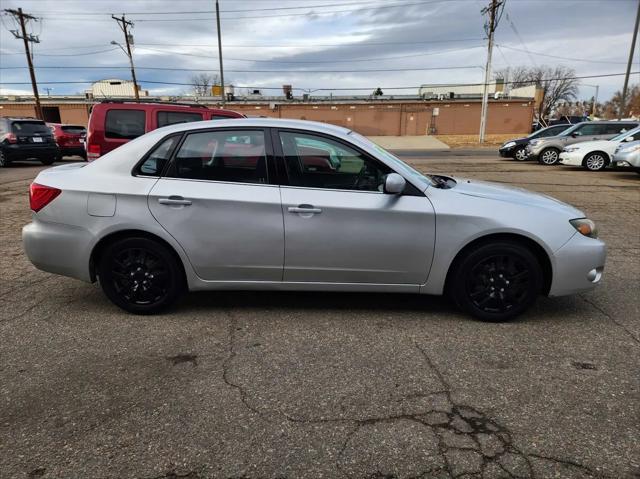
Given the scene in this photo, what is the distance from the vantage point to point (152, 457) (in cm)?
234

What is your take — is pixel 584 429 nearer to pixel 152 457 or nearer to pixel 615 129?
pixel 152 457

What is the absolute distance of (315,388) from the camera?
9.62 ft

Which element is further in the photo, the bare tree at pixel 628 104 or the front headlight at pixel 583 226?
the bare tree at pixel 628 104

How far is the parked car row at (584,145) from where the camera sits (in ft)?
47.3

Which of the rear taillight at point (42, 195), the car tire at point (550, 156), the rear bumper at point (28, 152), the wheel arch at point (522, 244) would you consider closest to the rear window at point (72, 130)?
the rear bumper at point (28, 152)

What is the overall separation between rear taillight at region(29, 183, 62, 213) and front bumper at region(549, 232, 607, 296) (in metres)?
4.06

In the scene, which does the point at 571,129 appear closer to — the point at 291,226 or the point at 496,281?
the point at 496,281

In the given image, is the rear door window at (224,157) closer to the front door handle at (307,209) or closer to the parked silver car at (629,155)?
the front door handle at (307,209)

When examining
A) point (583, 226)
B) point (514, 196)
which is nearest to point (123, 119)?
point (514, 196)

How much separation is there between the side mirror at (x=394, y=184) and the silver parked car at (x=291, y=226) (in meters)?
0.01

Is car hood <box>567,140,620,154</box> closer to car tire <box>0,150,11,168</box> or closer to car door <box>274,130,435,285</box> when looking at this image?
car door <box>274,130,435,285</box>

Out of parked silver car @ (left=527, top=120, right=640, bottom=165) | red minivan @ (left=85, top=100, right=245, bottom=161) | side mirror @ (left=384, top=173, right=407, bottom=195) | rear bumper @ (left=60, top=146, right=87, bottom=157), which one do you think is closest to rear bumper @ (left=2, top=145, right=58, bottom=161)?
rear bumper @ (left=60, top=146, right=87, bottom=157)

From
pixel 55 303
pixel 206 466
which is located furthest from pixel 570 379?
pixel 55 303

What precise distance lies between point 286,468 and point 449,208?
89.8 inches
